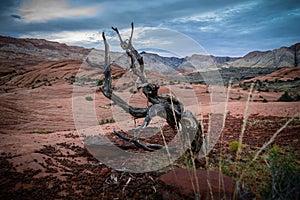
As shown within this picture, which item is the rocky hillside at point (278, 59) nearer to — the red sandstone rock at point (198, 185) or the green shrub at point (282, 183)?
the green shrub at point (282, 183)

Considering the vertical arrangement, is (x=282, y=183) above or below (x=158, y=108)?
below

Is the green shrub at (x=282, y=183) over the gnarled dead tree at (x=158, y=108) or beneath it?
beneath

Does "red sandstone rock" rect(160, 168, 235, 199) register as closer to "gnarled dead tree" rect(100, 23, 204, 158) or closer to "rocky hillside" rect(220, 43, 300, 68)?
"gnarled dead tree" rect(100, 23, 204, 158)

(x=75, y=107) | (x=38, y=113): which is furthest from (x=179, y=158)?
(x=75, y=107)

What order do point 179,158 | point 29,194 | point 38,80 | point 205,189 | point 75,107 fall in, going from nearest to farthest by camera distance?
point 205,189 → point 29,194 → point 179,158 → point 75,107 → point 38,80

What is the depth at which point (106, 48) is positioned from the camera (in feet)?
15.4

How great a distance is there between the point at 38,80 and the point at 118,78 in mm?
9780

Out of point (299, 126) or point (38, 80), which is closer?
point (299, 126)

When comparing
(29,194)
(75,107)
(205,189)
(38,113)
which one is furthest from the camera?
(75,107)

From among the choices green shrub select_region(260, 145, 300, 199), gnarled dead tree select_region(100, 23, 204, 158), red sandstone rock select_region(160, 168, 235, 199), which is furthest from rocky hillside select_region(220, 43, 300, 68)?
red sandstone rock select_region(160, 168, 235, 199)

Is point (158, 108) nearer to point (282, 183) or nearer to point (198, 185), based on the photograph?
point (198, 185)

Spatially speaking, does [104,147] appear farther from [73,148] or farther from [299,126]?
[299,126]

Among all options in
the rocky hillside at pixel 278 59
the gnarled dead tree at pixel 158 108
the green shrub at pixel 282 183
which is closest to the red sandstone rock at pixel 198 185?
the green shrub at pixel 282 183

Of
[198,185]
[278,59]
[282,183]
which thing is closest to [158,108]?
[198,185]
